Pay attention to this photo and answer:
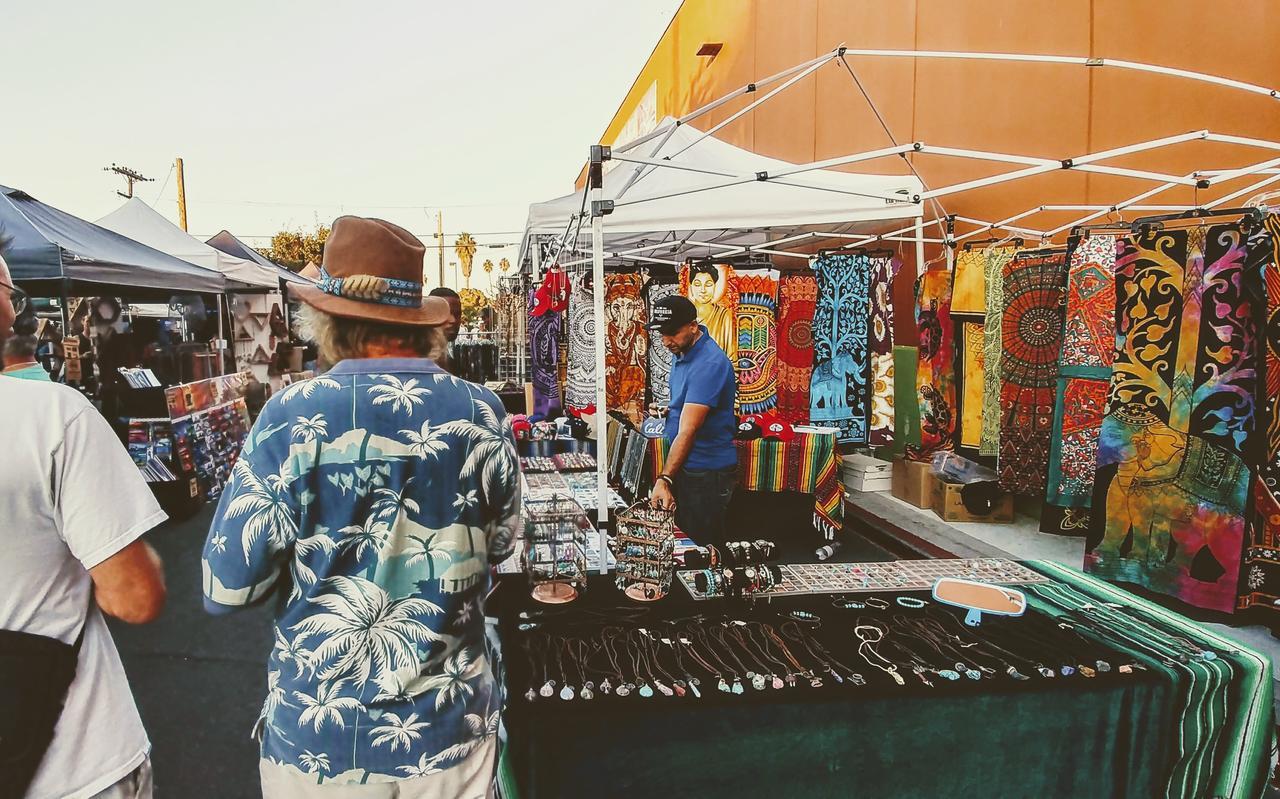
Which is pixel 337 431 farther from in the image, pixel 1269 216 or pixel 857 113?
pixel 857 113

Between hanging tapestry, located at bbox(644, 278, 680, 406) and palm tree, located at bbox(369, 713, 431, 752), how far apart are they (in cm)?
506

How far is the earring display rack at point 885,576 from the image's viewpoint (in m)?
2.38

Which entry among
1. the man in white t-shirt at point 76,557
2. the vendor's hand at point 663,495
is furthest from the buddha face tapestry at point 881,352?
the man in white t-shirt at point 76,557

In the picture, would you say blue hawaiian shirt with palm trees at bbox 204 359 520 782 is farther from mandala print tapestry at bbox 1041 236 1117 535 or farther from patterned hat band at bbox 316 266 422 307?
mandala print tapestry at bbox 1041 236 1117 535

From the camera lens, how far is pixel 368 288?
132cm

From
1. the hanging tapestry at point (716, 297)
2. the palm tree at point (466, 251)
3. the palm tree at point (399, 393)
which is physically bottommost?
the palm tree at point (399, 393)

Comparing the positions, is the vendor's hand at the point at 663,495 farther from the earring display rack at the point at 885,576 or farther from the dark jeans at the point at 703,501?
the earring display rack at the point at 885,576

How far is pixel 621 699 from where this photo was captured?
1678 mm

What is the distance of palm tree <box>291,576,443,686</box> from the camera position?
123 centimetres

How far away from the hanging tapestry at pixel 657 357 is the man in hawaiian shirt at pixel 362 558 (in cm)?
493

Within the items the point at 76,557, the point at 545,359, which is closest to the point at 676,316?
the point at 76,557

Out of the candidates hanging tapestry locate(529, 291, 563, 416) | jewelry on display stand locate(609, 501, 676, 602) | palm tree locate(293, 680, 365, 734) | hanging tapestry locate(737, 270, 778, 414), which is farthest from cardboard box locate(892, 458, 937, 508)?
palm tree locate(293, 680, 365, 734)

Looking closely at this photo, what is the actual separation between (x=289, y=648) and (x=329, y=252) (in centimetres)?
74

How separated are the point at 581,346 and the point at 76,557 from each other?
523cm
